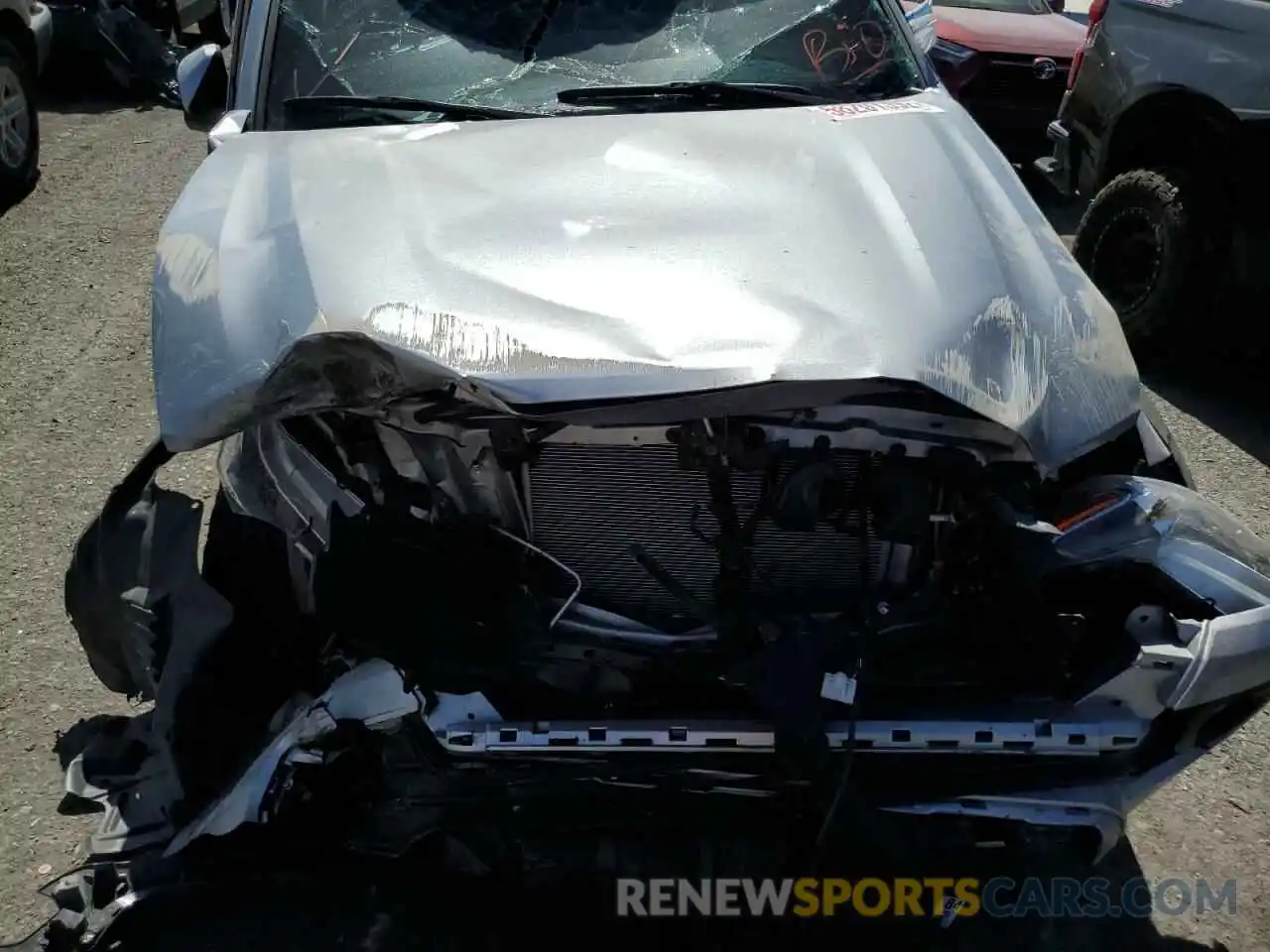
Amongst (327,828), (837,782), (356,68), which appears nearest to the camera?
(837,782)

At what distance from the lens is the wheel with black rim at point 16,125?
6516mm

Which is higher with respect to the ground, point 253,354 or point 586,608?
point 253,354

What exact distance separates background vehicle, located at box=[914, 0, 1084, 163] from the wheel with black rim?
5.64 meters

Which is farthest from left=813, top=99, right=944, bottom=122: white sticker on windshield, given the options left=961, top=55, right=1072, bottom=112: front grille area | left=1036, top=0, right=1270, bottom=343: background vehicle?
left=961, top=55, right=1072, bottom=112: front grille area

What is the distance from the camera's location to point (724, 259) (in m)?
2.38

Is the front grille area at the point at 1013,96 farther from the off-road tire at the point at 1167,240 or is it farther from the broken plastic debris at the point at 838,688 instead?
the broken plastic debris at the point at 838,688

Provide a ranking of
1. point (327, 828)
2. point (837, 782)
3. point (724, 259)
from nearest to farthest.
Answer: point (837, 782) → point (327, 828) → point (724, 259)

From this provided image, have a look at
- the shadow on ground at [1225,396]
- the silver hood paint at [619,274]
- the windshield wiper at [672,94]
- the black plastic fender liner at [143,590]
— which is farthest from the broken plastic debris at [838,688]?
the shadow on ground at [1225,396]

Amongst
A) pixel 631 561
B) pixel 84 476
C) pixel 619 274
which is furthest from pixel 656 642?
pixel 84 476

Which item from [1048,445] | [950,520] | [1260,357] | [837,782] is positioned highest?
[1048,445]

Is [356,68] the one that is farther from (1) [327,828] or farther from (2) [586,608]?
(1) [327,828]

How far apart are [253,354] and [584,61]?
158 cm

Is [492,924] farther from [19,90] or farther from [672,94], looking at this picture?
[19,90]

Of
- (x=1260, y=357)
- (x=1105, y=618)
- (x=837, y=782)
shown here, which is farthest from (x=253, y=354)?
(x=1260, y=357)
